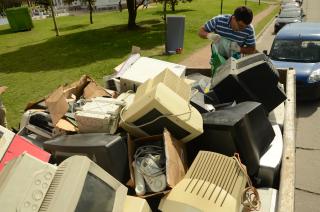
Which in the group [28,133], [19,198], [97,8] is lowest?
Answer: [97,8]

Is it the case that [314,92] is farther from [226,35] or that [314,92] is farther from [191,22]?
[191,22]

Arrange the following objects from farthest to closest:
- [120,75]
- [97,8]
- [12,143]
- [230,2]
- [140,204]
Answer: [97,8], [230,2], [120,75], [12,143], [140,204]

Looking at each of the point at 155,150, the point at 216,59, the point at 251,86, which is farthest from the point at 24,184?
the point at 216,59

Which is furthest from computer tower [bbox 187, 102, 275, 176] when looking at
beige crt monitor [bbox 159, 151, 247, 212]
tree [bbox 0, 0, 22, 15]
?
tree [bbox 0, 0, 22, 15]

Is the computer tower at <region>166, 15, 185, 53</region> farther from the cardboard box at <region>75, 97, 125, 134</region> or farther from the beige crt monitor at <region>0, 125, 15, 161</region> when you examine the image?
the beige crt monitor at <region>0, 125, 15, 161</region>

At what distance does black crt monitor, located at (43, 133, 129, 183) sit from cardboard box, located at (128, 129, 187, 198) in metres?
0.08

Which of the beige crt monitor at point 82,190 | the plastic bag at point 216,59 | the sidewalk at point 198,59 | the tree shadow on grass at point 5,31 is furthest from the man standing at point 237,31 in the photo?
the tree shadow on grass at point 5,31

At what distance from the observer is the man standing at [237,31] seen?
4.81m

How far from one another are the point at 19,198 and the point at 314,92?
6.87 metres

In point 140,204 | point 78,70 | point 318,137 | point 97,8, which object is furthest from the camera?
point 97,8

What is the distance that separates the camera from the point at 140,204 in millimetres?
2273

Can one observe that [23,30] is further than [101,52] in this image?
Yes

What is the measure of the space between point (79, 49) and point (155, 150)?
12.6 metres

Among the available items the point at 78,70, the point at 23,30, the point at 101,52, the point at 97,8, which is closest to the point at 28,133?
the point at 78,70
